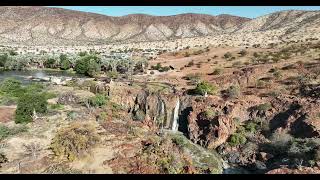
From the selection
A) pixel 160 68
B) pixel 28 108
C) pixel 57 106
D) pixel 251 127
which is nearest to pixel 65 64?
pixel 160 68

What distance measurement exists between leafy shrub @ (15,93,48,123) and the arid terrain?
0.20ft

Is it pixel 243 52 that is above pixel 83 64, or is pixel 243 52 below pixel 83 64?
above

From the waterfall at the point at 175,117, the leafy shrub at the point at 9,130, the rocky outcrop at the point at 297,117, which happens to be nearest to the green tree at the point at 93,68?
A: the waterfall at the point at 175,117

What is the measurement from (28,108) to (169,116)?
33.8 feet

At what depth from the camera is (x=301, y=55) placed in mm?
44875

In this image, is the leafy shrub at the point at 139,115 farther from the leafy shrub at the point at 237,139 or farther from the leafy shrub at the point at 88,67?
the leafy shrub at the point at 88,67

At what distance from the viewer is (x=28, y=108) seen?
25703 mm

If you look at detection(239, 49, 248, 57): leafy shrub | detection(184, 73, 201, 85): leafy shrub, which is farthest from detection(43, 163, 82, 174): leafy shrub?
detection(239, 49, 248, 57): leafy shrub

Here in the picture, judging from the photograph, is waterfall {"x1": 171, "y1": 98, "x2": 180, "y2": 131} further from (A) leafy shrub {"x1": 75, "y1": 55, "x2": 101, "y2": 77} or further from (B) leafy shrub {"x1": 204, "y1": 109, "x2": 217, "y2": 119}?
(A) leafy shrub {"x1": 75, "y1": 55, "x2": 101, "y2": 77}

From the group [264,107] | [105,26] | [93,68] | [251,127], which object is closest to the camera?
[251,127]

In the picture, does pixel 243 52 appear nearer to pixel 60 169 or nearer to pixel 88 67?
pixel 88 67

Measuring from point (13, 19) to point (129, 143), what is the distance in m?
109

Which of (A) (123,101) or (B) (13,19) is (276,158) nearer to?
(A) (123,101)

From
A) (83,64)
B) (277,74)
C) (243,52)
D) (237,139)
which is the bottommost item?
(237,139)
